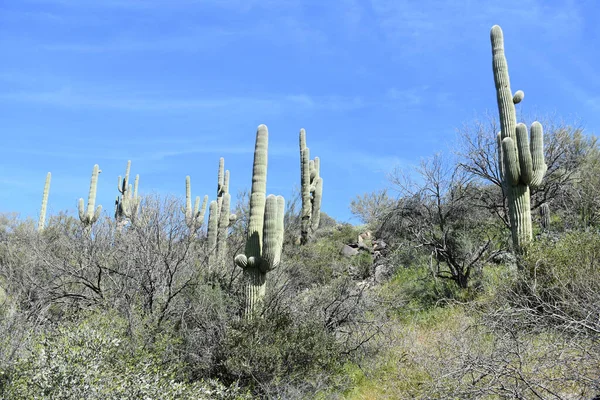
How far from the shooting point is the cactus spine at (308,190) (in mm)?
22594

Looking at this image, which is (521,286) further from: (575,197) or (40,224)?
(40,224)

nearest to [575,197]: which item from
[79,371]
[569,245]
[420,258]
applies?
[420,258]

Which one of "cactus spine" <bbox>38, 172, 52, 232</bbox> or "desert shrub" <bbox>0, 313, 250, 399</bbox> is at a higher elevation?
"cactus spine" <bbox>38, 172, 52, 232</bbox>

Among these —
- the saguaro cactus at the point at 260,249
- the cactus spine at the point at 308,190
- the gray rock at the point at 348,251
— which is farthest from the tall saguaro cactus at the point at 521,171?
the cactus spine at the point at 308,190

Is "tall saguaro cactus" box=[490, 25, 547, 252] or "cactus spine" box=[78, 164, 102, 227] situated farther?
"cactus spine" box=[78, 164, 102, 227]

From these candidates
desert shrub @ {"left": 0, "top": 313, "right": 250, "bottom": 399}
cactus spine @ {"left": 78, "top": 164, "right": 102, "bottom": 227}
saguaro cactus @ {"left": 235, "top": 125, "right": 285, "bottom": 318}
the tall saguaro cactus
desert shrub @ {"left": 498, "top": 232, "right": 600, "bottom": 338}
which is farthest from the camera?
cactus spine @ {"left": 78, "top": 164, "right": 102, "bottom": 227}

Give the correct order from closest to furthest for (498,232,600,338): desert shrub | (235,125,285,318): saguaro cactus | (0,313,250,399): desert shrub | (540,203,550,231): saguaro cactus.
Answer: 1. (0,313,250,399): desert shrub
2. (498,232,600,338): desert shrub
3. (235,125,285,318): saguaro cactus
4. (540,203,550,231): saguaro cactus

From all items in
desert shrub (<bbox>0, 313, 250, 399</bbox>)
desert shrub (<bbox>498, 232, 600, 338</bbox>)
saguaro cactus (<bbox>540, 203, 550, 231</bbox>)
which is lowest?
desert shrub (<bbox>0, 313, 250, 399</bbox>)

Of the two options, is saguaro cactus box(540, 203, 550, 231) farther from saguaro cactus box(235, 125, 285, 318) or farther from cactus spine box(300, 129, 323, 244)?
cactus spine box(300, 129, 323, 244)

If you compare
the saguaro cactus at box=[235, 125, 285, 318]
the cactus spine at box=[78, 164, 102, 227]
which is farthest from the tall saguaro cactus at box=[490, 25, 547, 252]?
the cactus spine at box=[78, 164, 102, 227]

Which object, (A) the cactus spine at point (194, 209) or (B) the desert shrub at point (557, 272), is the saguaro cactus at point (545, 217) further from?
(A) the cactus spine at point (194, 209)

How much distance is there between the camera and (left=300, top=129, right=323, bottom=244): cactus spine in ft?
74.1

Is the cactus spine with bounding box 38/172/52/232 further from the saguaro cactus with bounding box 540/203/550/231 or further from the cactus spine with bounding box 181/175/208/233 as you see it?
the saguaro cactus with bounding box 540/203/550/231

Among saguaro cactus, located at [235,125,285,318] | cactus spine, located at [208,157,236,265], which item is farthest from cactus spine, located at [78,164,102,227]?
saguaro cactus, located at [235,125,285,318]
